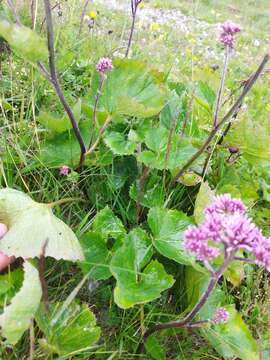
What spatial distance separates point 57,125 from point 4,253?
0.63m

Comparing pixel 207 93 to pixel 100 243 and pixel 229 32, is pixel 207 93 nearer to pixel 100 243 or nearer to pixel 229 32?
pixel 229 32

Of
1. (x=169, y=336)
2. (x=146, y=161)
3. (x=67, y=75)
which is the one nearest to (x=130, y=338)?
(x=169, y=336)

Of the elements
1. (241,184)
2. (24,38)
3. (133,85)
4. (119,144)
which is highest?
(24,38)

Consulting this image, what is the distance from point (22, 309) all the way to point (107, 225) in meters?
0.49

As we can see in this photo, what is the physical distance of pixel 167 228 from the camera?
156cm

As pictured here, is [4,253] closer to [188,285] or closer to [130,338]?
[130,338]

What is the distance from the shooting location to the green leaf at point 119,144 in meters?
1.75

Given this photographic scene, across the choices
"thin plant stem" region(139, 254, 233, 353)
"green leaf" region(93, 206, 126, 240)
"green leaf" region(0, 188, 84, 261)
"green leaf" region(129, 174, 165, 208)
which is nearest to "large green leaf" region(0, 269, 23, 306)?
"green leaf" region(0, 188, 84, 261)

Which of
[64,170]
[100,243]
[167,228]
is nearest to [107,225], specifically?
[100,243]

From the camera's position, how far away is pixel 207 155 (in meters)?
1.92

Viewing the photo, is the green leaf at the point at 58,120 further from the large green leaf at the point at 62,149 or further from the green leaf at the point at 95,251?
the green leaf at the point at 95,251

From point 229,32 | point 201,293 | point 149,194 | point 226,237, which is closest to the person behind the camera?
point 226,237

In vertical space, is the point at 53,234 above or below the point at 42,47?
below

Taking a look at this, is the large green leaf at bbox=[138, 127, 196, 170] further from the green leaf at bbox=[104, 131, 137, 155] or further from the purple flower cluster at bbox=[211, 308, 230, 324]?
the purple flower cluster at bbox=[211, 308, 230, 324]
